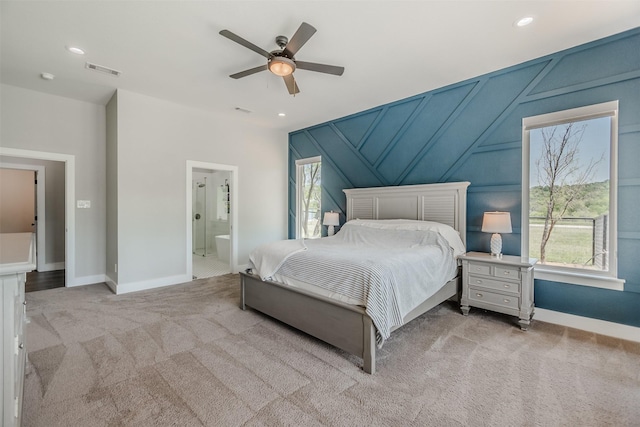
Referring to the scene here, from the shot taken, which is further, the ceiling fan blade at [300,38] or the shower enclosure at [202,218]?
the shower enclosure at [202,218]

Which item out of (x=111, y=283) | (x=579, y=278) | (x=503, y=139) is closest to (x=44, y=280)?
(x=111, y=283)

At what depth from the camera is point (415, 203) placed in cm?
399

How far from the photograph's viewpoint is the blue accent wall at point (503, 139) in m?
2.62

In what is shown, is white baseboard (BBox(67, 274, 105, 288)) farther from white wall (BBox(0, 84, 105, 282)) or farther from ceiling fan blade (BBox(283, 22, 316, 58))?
ceiling fan blade (BBox(283, 22, 316, 58))

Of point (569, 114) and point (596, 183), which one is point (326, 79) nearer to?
point (569, 114)

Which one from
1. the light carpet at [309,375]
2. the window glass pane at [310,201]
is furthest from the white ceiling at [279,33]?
the light carpet at [309,375]

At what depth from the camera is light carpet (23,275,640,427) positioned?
1.67 metres

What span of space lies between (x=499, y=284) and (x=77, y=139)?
612 cm

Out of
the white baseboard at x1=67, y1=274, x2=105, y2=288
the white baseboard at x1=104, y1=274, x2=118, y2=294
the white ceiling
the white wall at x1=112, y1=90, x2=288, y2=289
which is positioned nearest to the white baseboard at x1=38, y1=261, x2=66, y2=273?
the white baseboard at x1=67, y1=274, x2=105, y2=288

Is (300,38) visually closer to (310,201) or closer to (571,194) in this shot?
(571,194)

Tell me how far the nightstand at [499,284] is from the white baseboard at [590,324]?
0.17 meters

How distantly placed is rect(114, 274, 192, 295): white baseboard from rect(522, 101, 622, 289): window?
4841mm

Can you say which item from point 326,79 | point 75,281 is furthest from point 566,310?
point 75,281

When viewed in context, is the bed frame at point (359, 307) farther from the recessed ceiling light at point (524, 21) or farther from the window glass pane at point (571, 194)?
the recessed ceiling light at point (524, 21)
